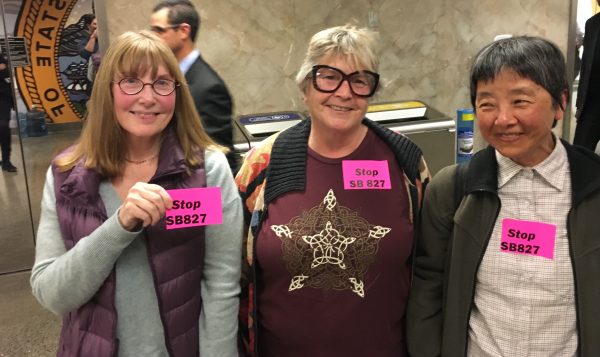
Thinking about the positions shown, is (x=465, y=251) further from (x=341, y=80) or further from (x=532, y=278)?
(x=341, y=80)

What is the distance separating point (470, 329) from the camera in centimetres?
140

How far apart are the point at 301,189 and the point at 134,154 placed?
45cm

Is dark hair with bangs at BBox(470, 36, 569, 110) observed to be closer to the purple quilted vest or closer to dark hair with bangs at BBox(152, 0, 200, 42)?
the purple quilted vest

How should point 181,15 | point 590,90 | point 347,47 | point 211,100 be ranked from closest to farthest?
point 347,47 < point 211,100 < point 590,90 < point 181,15

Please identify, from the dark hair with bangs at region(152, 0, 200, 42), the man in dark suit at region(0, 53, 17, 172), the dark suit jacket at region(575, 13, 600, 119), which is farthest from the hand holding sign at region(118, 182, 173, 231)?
the man in dark suit at region(0, 53, 17, 172)

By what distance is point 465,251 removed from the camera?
1.36m

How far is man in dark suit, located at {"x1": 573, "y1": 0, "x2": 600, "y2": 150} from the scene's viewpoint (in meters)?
2.50

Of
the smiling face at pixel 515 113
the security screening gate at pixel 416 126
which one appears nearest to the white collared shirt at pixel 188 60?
the security screening gate at pixel 416 126

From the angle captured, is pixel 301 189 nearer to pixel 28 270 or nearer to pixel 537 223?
pixel 537 223

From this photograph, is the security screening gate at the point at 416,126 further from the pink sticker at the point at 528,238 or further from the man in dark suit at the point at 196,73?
the pink sticker at the point at 528,238

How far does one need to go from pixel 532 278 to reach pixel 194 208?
0.81 metres

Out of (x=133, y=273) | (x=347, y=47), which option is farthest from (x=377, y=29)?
(x=133, y=273)

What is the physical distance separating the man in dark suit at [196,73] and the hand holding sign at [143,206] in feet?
4.18

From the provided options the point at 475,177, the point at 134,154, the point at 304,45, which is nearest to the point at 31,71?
the point at 304,45
